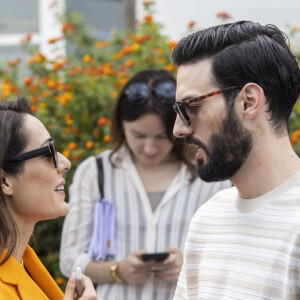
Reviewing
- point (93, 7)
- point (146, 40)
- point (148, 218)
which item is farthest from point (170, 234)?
point (93, 7)

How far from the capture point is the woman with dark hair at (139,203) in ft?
11.1

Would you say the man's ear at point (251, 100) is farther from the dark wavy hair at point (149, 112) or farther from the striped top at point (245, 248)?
the dark wavy hair at point (149, 112)

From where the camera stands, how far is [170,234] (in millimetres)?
3438

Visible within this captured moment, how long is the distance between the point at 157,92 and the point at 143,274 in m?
0.95

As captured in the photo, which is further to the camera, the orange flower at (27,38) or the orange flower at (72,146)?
the orange flower at (27,38)

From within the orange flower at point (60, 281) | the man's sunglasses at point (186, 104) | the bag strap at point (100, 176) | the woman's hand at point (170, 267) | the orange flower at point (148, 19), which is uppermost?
the man's sunglasses at point (186, 104)

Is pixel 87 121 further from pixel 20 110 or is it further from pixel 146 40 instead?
pixel 20 110

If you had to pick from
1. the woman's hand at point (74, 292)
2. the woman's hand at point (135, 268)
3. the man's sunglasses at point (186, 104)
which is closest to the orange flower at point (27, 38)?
the woman's hand at point (135, 268)

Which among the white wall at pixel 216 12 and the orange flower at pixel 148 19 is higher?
the orange flower at pixel 148 19

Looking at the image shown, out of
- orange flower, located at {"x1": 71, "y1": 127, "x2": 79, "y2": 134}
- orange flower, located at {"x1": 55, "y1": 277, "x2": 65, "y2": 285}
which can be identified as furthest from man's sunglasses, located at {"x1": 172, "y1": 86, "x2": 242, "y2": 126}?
orange flower, located at {"x1": 71, "y1": 127, "x2": 79, "y2": 134}

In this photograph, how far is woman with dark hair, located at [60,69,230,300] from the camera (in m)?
3.39

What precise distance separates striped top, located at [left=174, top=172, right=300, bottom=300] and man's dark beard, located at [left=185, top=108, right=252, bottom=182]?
0.41ft

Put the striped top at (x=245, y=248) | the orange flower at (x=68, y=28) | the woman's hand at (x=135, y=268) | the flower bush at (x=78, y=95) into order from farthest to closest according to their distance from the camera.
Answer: the orange flower at (x=68, y=28), the flower bush at (x=78, y=95), the woman's hand at (x=135, y=268), the striped top at (x=245, y=248)

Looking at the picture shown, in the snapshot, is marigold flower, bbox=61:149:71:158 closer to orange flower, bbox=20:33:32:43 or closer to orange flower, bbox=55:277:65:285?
orange flower, bbox=55:277:65:285
